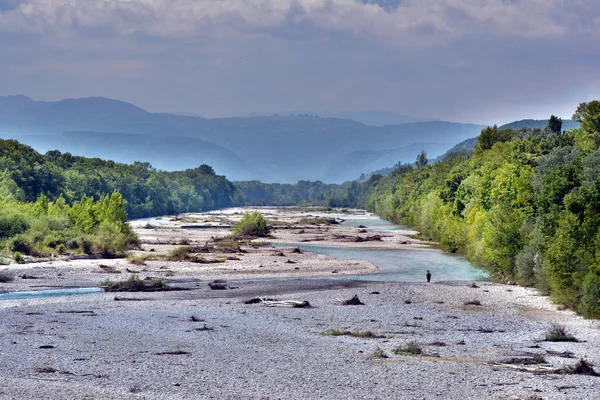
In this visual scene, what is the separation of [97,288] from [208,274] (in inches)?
519

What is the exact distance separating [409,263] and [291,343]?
4708 centimetres

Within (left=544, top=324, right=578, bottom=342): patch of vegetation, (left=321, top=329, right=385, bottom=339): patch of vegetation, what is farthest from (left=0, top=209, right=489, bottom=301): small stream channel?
(left=544, top=324, right=578, bottom=342): patch of vegetation

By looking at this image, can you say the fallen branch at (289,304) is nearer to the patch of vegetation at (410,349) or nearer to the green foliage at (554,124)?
the patch of vegetation at (410,349)

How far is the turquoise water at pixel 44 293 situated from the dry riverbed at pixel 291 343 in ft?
6.25

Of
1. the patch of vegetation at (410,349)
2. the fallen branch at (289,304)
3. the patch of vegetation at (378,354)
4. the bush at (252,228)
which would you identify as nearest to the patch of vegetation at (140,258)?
the fallen branch at (289,304)

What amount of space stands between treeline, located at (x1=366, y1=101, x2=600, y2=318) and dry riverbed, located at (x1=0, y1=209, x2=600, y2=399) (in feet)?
6.70

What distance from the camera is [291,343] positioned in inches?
1484

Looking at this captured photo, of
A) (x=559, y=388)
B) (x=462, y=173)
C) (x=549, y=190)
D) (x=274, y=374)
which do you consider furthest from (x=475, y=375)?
(x=462, y=173)

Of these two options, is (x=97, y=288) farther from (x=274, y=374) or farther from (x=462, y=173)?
(x=462, y=173)

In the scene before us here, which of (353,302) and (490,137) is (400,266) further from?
(490,137)

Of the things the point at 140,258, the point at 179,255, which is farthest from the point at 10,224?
the point at 179,255

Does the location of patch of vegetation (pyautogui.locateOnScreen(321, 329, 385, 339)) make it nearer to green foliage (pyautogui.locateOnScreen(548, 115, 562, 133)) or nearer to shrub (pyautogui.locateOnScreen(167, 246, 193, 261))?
shrub (pyautogui.locateOnScreen(167, 246, 193, 261))

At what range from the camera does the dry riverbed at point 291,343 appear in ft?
95.3

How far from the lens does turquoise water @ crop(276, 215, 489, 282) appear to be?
2781 inches
